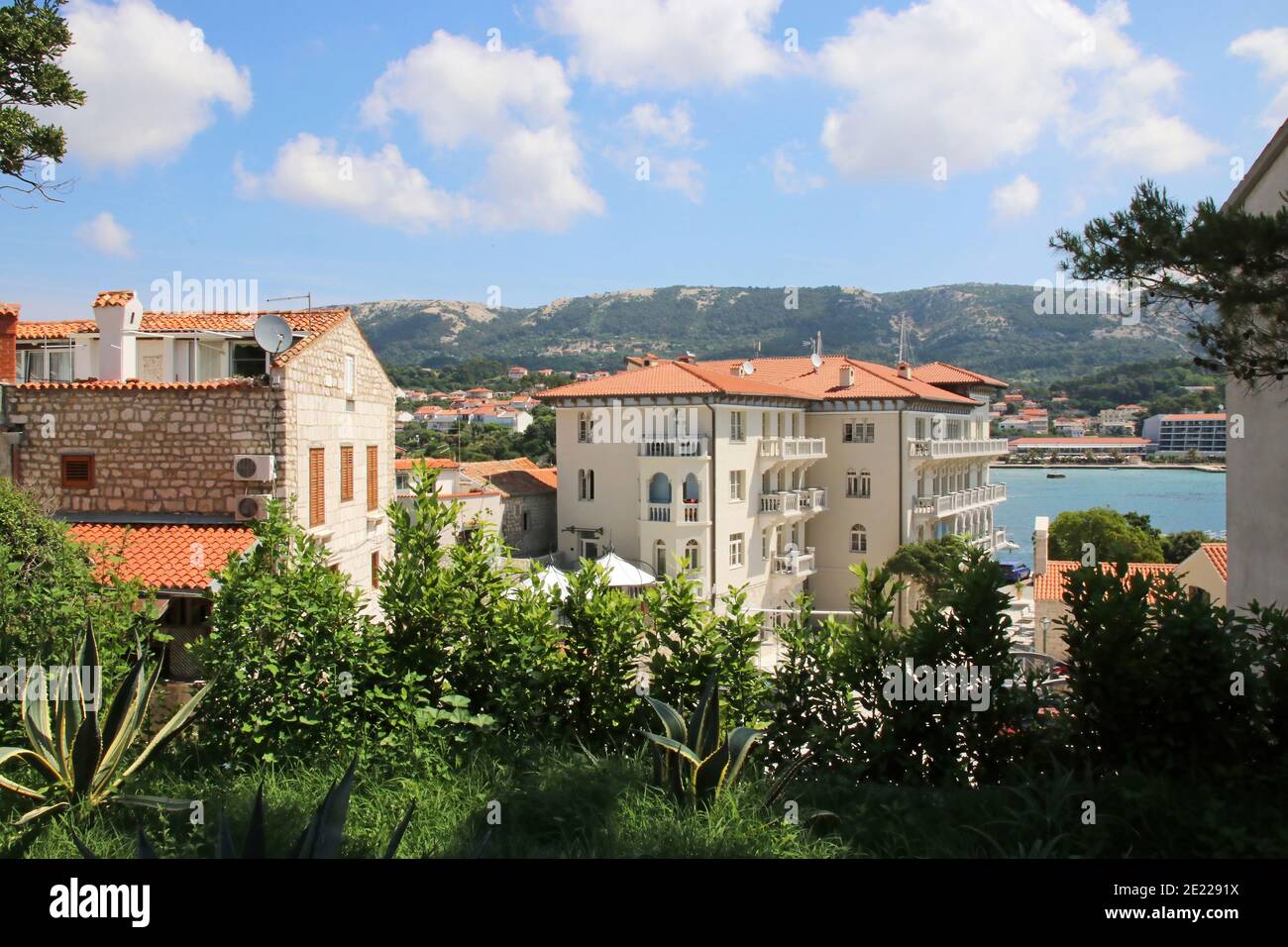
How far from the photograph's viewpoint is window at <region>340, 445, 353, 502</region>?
16.2 meters

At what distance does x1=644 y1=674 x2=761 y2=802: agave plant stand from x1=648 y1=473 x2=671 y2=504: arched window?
24257 millimetres

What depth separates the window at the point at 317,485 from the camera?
1485cm

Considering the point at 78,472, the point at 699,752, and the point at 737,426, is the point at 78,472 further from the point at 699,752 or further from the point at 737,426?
the point at 737,426

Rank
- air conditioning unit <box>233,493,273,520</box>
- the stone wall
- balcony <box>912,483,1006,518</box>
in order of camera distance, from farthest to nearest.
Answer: balcony <box>912,483,1006,518</box> → the stone wall → air conditioning unit <box>233,493,273,520</box>

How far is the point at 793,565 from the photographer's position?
34.0m

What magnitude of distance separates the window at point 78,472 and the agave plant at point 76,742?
307 inches

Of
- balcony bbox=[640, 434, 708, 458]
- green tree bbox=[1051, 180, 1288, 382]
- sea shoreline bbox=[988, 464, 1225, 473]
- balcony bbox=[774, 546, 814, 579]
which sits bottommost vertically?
balcony bbox=[774, 546, 814, 579]

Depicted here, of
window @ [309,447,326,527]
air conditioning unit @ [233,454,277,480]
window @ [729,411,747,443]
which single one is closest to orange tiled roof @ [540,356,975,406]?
window @ [729,411,747,443]

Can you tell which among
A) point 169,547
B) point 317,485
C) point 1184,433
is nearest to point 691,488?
point 317,485

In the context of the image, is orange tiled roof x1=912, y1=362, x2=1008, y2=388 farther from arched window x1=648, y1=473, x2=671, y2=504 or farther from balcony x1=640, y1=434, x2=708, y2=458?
arched window x1=648, y1=473, x2=671, y2=504

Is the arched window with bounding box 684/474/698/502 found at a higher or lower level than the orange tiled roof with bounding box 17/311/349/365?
lower

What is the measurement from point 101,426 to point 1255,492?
15446 millimetres
